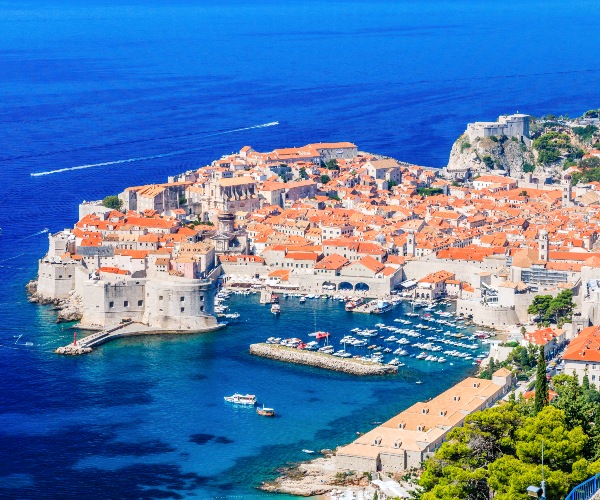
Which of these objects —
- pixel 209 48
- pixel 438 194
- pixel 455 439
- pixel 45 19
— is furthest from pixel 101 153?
pixel 45 19

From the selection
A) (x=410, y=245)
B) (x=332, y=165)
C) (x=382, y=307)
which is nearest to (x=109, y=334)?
(x=382, y=307)

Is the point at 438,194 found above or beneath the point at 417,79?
beneath

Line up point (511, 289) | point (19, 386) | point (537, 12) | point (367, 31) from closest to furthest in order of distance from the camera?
point (19, 386) < point (511, 289) < point (367, 31) < point (537, 12)

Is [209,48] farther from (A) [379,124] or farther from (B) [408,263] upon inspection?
(B) [408,263]

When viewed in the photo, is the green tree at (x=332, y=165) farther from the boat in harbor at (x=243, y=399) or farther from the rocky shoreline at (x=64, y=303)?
the boat in harbor at (x=243, y=399)

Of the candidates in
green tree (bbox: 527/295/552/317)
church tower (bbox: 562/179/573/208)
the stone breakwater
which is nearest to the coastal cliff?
church tower (bbox: 562/179/573/208)

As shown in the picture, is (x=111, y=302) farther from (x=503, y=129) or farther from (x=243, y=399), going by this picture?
(x=503, y=129)

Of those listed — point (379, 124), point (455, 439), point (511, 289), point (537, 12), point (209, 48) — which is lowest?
point (455, 439)
